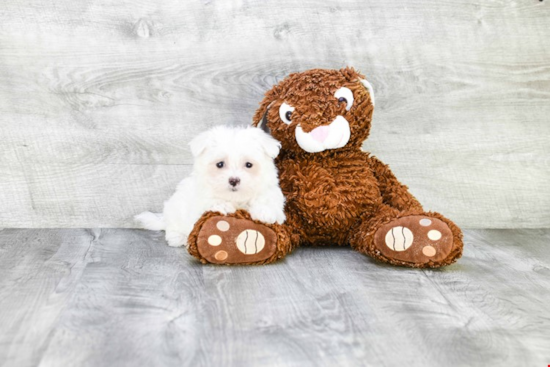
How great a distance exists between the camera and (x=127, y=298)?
1.09m

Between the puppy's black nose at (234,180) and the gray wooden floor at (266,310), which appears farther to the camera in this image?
the puppy's black nose at (234,180)

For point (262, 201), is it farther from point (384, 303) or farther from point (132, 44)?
point (132, 44)

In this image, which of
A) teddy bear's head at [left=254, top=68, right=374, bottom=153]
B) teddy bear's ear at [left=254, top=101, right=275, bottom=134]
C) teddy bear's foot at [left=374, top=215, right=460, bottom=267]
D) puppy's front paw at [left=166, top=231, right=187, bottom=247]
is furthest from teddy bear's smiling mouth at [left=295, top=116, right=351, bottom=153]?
puppy's front paw at [left=166, top=231, right=187, bottom=247]

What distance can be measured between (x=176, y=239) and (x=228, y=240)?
233 mm

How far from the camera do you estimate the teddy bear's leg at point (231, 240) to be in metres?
1.28

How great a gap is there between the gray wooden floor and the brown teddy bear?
36mm

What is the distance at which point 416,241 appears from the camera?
1.28 meters

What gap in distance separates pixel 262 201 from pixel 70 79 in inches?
27.1

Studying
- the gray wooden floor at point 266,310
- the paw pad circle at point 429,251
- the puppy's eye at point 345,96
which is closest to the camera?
the gray wooden floor at point 266,310

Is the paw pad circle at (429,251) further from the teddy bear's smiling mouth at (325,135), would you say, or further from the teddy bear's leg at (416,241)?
the teddy bear's smiling mouth at (325,135)

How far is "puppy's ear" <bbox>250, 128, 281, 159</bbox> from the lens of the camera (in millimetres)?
1326

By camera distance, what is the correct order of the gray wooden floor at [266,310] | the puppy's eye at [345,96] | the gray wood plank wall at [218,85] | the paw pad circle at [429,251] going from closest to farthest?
the gray wooden floor at [266,310] → the paw pad circle at [429,251] → the puppy's eye at [345,96] → the gray wood plank wall at [218,85]

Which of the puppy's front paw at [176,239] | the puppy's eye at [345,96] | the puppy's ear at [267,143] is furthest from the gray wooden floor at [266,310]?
the puppy's eye at [345,96]

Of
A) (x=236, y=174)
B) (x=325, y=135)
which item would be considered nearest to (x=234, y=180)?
(x=236, y=174)
